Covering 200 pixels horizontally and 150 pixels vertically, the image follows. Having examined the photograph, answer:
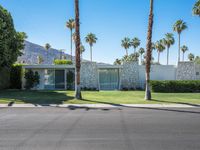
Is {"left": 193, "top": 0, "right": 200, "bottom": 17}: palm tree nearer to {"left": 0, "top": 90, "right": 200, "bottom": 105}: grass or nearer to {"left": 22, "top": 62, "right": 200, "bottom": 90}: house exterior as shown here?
{"left": 22, "top": 62, "right": 200, "bottom": 90}: house exterior

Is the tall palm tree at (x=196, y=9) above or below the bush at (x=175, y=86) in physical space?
above

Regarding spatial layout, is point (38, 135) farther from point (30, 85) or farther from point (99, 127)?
point (30, 85)

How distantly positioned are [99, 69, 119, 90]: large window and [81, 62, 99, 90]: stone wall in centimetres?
125

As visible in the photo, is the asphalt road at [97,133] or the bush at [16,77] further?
the bush at [16,77]

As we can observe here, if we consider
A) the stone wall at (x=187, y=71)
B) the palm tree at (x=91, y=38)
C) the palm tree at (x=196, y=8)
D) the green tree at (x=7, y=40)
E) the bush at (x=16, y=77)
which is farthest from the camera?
the palm tree at (x=91, y=38)

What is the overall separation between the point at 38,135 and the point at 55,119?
3328mm

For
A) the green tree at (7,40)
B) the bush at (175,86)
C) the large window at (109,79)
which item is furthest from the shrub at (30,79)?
the bush at (175,86)

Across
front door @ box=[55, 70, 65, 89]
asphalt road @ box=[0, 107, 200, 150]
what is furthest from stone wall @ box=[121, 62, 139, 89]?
asphalt road @ box=[0, 107, 200, 150]

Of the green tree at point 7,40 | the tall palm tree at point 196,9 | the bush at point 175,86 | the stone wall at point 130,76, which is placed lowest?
the bush at point 175,86

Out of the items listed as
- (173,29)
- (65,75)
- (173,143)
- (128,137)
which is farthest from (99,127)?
(173,29)

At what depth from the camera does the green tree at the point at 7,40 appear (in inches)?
1048

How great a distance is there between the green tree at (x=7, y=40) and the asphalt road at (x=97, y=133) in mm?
14671

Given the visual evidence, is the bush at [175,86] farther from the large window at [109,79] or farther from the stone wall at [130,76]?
the large window at [109,79]

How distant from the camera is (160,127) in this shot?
10961 mm
